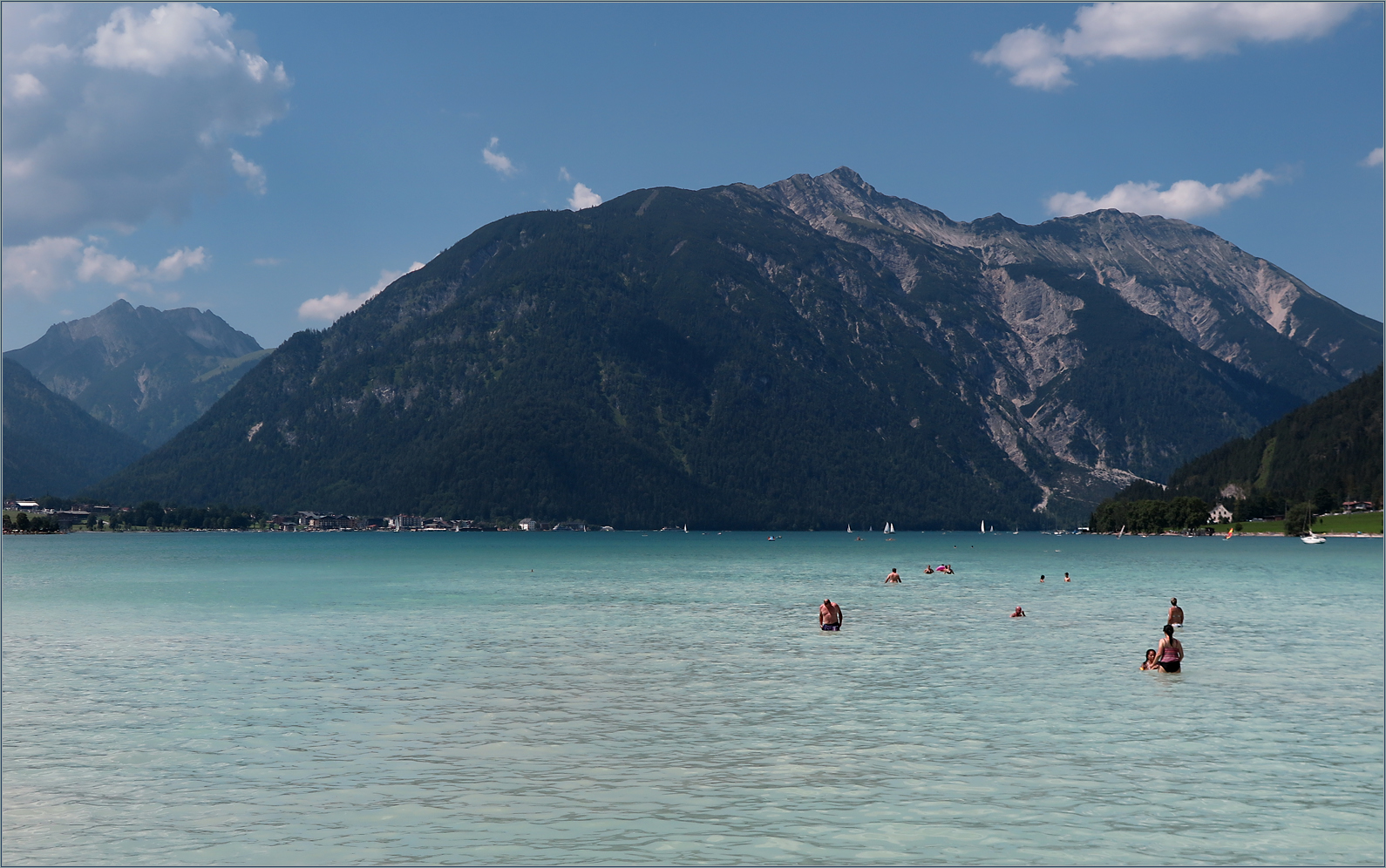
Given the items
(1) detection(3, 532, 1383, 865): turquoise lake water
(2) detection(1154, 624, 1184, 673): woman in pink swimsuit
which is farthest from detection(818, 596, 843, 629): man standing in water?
(2) detection(1154, 624, 1184, 673): woman in pink swimsuit

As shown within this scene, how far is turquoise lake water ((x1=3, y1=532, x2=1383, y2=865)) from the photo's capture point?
20.6 m

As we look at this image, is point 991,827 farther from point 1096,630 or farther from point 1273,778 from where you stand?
point 1096,630

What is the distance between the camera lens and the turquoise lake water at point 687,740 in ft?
67.7

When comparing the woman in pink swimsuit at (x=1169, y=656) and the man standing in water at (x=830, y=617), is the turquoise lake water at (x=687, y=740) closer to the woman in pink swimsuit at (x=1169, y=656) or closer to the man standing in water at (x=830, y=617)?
the woman in pink swimsuit at (x=1169, y=656)

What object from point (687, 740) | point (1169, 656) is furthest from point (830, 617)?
point (687, 740)

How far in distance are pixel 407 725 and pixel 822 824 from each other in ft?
49.7

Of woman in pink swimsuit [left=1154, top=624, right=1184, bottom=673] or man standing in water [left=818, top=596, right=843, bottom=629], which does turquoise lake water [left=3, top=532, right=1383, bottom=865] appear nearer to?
woman in pink swimsuit [left=1154, top=624, right=1184, bottom=673]

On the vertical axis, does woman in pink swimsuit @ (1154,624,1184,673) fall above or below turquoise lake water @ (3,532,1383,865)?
above

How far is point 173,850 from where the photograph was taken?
20.0 meters

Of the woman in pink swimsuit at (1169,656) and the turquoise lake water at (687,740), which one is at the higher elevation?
the woman in pink swimsuit at (1169,656)

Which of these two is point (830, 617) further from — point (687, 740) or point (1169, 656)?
point (687, 740)

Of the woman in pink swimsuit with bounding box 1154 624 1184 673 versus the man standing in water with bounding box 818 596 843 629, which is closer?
the woman in pink swimsuit with bounding box 1154 624 1184 673

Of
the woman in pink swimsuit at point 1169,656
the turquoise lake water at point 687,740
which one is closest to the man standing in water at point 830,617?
the turquoise lake water at point 687,740

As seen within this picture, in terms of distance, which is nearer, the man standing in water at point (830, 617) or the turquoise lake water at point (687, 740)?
the turquoise lake water at point (687, 740)
